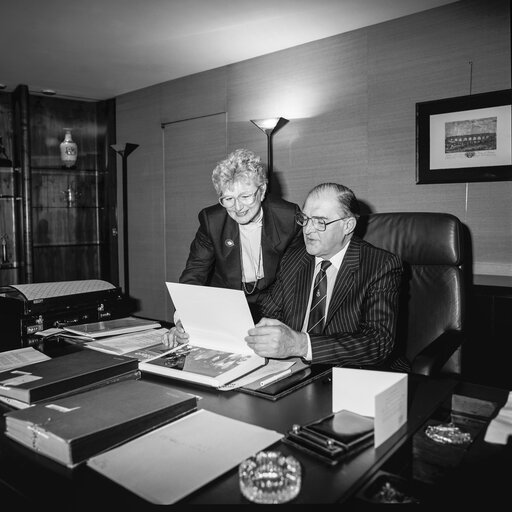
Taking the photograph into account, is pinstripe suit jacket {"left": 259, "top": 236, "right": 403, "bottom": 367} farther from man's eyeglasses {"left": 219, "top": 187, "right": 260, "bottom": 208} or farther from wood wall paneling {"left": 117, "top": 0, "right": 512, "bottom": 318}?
wood wall paneling {"left": 117, "top": 0, "right": 512, "bottom": 318}

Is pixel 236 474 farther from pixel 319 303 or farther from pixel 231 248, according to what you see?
pixel 231 248

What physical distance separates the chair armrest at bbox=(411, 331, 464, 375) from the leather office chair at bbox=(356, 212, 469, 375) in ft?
0.23

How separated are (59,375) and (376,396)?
0.78 meters

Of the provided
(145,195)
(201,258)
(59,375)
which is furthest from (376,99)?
(59,375)

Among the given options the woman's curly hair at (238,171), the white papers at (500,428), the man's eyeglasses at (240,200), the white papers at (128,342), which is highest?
the woman's curly hair at (238,171)

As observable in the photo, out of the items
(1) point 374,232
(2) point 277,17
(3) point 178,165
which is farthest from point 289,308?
(3) point 178,165

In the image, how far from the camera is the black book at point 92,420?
92cm

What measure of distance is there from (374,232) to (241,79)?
250 cm

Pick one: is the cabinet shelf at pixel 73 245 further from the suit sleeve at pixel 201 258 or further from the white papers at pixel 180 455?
the white papers at pixel 180 455

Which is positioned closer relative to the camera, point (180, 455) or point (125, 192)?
point (180, 455)

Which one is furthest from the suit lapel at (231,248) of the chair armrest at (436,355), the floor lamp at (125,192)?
the floor lamp at (125,192)

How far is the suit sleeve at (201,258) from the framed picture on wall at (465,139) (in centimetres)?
152

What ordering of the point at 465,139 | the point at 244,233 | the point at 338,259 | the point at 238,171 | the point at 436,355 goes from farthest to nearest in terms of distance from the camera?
1. the point at 465,139
2. the point at 244,233
3. the point at 238,171
4. the point at 338,259
5. the point at 436,355

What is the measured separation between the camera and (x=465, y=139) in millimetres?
3084
